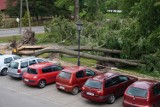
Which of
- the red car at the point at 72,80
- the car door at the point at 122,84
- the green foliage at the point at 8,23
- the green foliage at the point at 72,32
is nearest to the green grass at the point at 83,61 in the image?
the green foliage at the point at 72,32

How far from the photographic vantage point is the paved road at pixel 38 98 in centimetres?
1525

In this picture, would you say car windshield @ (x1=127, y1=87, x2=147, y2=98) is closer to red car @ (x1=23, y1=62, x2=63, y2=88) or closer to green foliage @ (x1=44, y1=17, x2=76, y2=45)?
red car @ (x1=23, y1=62, x2=63, y2=88)

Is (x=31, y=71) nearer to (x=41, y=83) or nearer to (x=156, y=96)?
(x=41, y=83)

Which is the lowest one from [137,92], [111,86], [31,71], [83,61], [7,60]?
[83,61]

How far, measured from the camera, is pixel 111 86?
15.3 metres

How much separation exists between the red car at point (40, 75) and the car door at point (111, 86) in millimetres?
4665

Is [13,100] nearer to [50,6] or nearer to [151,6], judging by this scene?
[151,6]

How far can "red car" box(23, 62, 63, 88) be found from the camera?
1775 cm

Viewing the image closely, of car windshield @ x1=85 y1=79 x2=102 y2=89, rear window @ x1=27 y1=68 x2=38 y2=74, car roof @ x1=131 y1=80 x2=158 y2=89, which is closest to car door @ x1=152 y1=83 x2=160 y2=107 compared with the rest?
car roof @ x1=131 y1=80 x2=158 y2=89

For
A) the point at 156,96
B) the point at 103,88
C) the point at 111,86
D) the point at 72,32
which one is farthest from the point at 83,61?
the point at 156,96

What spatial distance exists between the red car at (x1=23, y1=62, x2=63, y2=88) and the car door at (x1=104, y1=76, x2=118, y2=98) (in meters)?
4.67

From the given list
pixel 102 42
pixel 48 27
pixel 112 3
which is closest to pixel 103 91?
pixel 102 42

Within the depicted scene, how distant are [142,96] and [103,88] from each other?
7.27ft

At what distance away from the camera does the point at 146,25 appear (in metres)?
17.1
